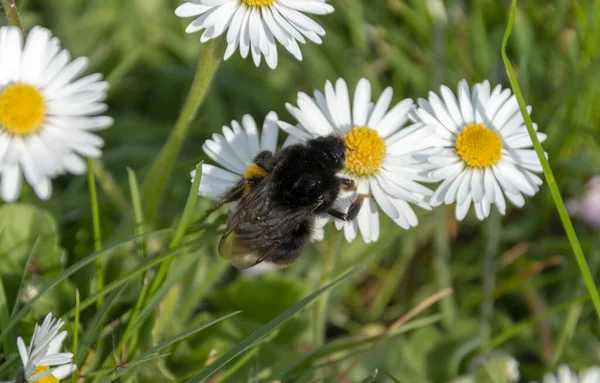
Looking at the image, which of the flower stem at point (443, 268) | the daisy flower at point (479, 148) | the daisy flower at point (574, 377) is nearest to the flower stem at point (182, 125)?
the daisy flower at point (479, 148)

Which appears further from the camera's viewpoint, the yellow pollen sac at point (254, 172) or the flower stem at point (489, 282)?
the flower stem at point (489, 282)

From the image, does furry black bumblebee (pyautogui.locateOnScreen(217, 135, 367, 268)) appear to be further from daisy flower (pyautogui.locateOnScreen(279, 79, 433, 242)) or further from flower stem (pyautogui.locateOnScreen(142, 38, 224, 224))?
flower stem (pyautogui.locateOnScreen(142, 38, 224, 224))

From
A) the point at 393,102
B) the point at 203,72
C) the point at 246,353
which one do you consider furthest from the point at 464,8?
the point at 246,353

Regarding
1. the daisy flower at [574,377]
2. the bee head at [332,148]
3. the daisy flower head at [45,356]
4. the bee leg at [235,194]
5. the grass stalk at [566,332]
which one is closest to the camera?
the daisy flower head at [45,356]

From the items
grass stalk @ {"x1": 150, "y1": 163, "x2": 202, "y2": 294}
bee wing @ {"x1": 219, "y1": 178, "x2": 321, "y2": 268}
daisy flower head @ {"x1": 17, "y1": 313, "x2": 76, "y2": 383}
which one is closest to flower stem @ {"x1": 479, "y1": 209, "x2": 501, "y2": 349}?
bee wing @ {"x1": 219, "y1": 178, "x2": 321, "y2": 268}

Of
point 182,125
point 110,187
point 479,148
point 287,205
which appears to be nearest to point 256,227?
point 287,205

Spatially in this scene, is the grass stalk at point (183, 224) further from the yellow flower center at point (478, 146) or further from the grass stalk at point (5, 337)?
the yellow flower center at point (478, 146)

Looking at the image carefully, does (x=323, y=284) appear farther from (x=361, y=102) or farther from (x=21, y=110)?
(x=21, y=110)

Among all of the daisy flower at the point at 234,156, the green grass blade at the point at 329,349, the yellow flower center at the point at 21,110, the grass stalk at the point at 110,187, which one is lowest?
the green grass blade at the point at 329,349
